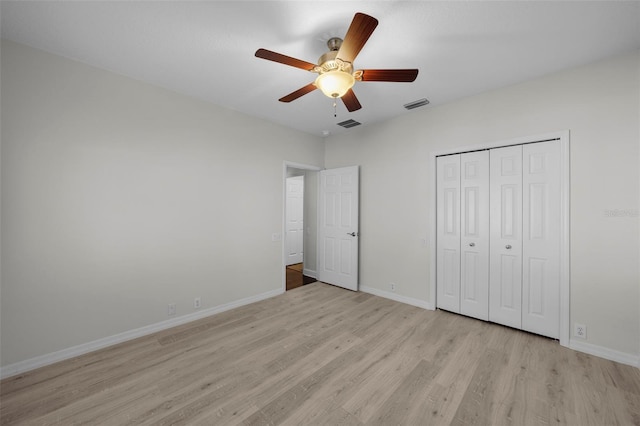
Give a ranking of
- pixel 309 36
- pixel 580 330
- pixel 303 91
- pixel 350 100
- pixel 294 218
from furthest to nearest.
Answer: pixel 294 218
pixel 580 330
pixel 350 100
pixel 303 91
pixel 309 36

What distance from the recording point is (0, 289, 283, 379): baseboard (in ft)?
7.03

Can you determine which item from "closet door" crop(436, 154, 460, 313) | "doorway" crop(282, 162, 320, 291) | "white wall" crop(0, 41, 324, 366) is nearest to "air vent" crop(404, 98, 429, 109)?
"closet door" crop(436, 154, 460, 313)

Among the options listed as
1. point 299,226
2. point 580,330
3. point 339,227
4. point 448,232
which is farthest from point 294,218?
point 580,330

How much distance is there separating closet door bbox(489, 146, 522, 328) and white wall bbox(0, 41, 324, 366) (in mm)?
3218

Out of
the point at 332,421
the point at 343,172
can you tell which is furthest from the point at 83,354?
the point at 343,172

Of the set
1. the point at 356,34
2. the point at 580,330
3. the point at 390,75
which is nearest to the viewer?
the point at 356,34

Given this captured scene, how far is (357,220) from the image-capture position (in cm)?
430

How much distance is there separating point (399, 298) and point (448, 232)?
1.24 metres

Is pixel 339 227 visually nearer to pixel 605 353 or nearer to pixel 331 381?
pixel 331 381

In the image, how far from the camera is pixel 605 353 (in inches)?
92.5

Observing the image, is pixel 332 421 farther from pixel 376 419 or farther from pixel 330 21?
pixel 330 21

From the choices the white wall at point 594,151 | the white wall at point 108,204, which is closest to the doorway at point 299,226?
the white wall at point 108,204

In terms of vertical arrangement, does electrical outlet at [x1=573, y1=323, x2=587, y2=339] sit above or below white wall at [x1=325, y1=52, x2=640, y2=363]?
below

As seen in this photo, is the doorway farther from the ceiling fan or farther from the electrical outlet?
the electrical outlet
